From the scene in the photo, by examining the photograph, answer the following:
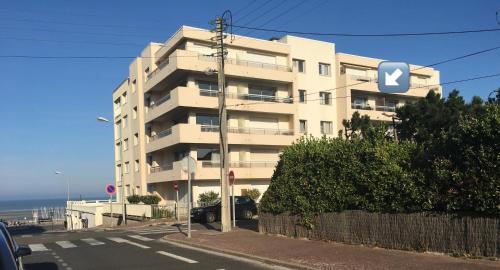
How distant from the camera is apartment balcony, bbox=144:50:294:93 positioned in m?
40.7

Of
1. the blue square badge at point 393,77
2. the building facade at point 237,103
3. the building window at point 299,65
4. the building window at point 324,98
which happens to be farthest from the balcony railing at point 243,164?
the blue square badge at point 393,77

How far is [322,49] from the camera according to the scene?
49.9 metres

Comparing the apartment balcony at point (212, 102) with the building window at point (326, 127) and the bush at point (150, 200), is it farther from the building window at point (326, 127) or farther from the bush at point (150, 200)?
the bush at point (150, 200)

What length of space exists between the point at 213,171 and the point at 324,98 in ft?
47.7

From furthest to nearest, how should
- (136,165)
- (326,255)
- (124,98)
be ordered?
(124,98), (136,165), (326,255)

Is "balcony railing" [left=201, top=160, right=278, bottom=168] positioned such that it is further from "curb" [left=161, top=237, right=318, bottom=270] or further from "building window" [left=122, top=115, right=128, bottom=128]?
"curb" [left=161, top=237, right=318, bottom=270]

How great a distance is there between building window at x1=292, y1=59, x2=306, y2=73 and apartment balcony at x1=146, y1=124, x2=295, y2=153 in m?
6.01

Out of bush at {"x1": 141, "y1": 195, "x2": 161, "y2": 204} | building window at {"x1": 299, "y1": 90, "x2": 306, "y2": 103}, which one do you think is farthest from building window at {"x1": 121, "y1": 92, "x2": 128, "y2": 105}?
building window at {"x1": 299, "y1": 90, "x2": 306, "y2": 103}

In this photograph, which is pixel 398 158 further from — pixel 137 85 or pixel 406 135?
pixel 137 85

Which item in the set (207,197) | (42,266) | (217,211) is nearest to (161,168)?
(207,197)

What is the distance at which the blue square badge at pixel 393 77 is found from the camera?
15.0 meters

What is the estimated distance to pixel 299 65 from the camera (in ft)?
159

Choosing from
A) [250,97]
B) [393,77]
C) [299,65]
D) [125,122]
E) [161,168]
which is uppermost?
[299,65]

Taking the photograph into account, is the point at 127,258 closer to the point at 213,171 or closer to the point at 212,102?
the point at 213,171
